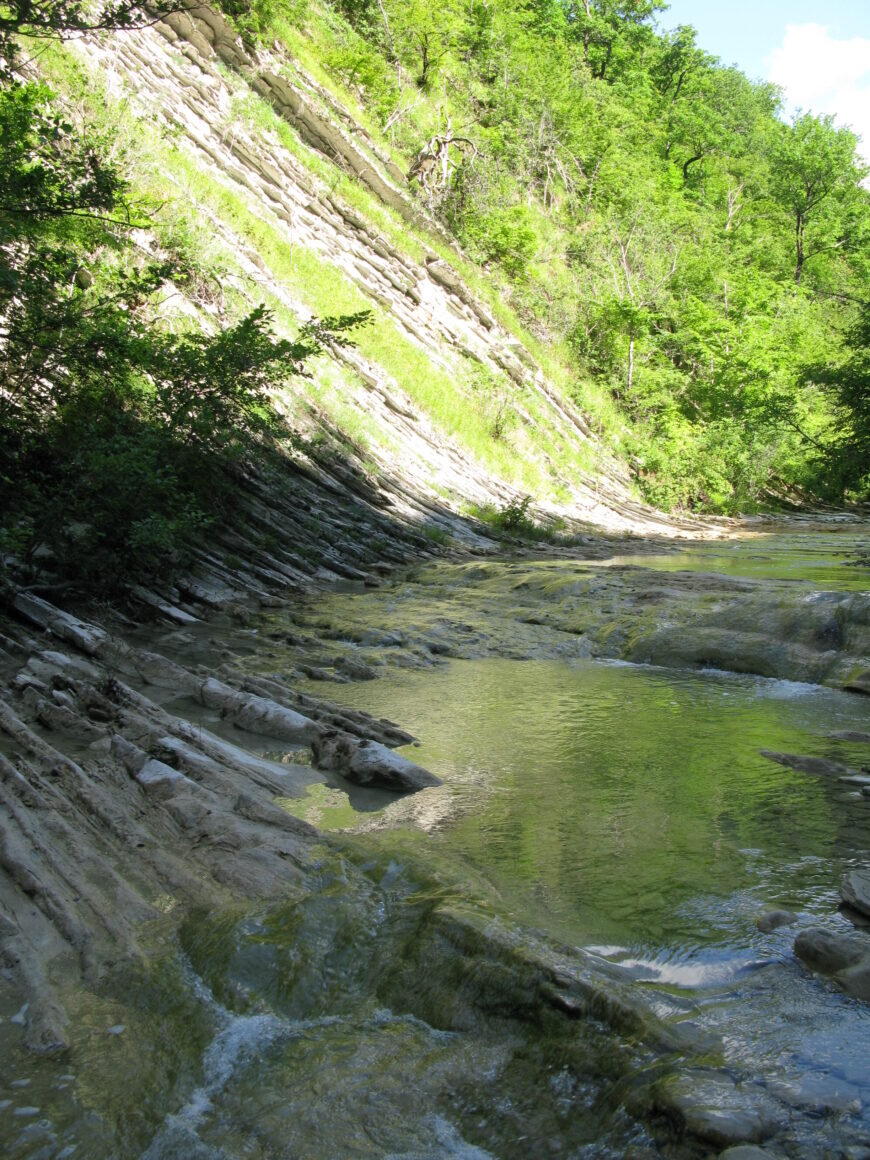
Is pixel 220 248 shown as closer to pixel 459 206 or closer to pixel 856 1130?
pixel 459 206

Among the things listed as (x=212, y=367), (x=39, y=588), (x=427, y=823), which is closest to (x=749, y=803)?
(x=427, y=823)

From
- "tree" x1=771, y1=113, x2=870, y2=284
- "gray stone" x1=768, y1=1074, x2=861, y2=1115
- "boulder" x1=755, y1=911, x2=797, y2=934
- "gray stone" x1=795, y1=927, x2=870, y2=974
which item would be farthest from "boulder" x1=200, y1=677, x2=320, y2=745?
"tree" x1=771, y1=113, x2=870, y2=284

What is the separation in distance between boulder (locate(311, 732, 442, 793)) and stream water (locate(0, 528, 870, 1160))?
15 cm

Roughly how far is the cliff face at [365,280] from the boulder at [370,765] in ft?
42.3

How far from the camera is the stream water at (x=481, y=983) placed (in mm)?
2600

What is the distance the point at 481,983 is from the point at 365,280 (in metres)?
25.8

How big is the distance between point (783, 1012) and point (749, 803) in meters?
2.49

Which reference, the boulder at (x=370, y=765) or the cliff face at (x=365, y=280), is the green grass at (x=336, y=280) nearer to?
the cliff face at (x=365, y=280)

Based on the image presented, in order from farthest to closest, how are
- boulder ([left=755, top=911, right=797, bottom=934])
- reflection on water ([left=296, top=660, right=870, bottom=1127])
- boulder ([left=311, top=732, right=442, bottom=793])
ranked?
boulder ([left=311, top=732, right=442, bottom=793]), boulder ([left=755, top=911, right=797, bottom=934]), reflection on water ([left=296, top=660, right=870, bottom=1127])

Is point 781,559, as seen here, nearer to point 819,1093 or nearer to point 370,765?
point 370,765

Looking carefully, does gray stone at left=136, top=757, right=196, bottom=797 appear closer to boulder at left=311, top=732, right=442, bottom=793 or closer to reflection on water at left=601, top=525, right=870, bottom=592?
boulder at left=311, top=732, right=442, bottom=793

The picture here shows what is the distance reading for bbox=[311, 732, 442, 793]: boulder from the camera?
5699 millimetres

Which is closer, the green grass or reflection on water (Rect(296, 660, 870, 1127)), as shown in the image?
reflection on water (Rect(296, 660, 870, 1127))

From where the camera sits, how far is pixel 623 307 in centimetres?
3512
